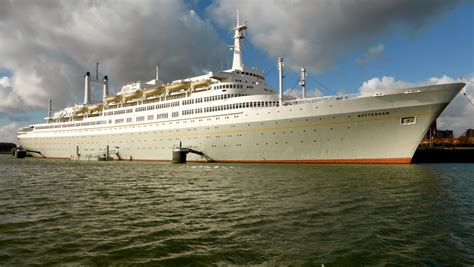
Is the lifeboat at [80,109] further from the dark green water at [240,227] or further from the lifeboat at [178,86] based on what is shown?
the dark green water at [240,227]

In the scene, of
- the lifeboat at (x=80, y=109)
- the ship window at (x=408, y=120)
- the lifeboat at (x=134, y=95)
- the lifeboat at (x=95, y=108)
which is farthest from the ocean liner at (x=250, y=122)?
the lifeboat at (x=80, y=109)

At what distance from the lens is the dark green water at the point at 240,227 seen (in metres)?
7.15

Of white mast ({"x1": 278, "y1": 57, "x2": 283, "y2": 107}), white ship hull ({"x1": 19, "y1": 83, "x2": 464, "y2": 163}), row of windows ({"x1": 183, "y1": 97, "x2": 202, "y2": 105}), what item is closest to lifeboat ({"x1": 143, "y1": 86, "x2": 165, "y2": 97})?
row of windows ({"x1": 183, "y1": 97, "x2": 202, "y2": 105})

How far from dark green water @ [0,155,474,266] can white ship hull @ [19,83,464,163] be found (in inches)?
583

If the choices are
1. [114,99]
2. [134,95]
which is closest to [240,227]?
[134,95]

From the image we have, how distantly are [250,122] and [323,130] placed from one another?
8175 mm

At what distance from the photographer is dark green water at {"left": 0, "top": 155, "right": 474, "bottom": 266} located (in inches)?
282

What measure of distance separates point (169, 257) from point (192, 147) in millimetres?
35580

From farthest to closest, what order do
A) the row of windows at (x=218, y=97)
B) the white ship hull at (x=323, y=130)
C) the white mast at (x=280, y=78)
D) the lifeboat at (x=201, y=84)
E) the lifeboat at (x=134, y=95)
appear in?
the lifeboat at (x=134, y=95), the lifeboat at (x=201, y=84), the row of windows at (x=218, y=97), the white mast at (x=280, y=78), the white ship hull at (x=323, y=130)

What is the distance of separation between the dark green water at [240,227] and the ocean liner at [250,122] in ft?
49.1

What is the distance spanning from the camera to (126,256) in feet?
23.4

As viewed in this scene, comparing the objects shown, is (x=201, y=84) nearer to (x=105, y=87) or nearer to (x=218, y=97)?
(x=218, y=97)

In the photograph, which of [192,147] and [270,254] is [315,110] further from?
[270,254]

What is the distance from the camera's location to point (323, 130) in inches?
1270
